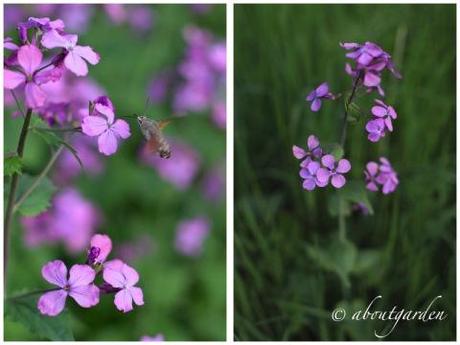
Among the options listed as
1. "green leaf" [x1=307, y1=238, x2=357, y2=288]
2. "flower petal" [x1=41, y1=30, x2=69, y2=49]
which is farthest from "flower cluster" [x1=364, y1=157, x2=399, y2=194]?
"flower petal" [x1=41, y1=30, x2=69, y2=49]

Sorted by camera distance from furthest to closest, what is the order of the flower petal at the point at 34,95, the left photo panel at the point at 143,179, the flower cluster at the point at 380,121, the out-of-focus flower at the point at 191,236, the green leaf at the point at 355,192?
the out-of-focus flower at the point at 191,236, the left photo panel at the point at 143,179, the green leaf at the point at 355,192, the flower cluster at the point at 380,121, the flower petal at the point at 34,95

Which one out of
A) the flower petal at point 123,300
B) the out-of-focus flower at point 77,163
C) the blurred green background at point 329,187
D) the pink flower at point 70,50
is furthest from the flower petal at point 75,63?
the out-of-focus flower at point 77,163

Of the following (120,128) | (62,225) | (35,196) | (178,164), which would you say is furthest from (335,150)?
(178,164)

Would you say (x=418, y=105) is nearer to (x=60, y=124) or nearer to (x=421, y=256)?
(x=421, y=256)

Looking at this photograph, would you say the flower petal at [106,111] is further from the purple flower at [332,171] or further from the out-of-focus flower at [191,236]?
the out-of-focus flower at [191,236]

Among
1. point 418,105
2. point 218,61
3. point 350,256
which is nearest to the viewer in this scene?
point 350,256

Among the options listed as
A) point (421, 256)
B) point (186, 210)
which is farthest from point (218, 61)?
point (421, 256)
